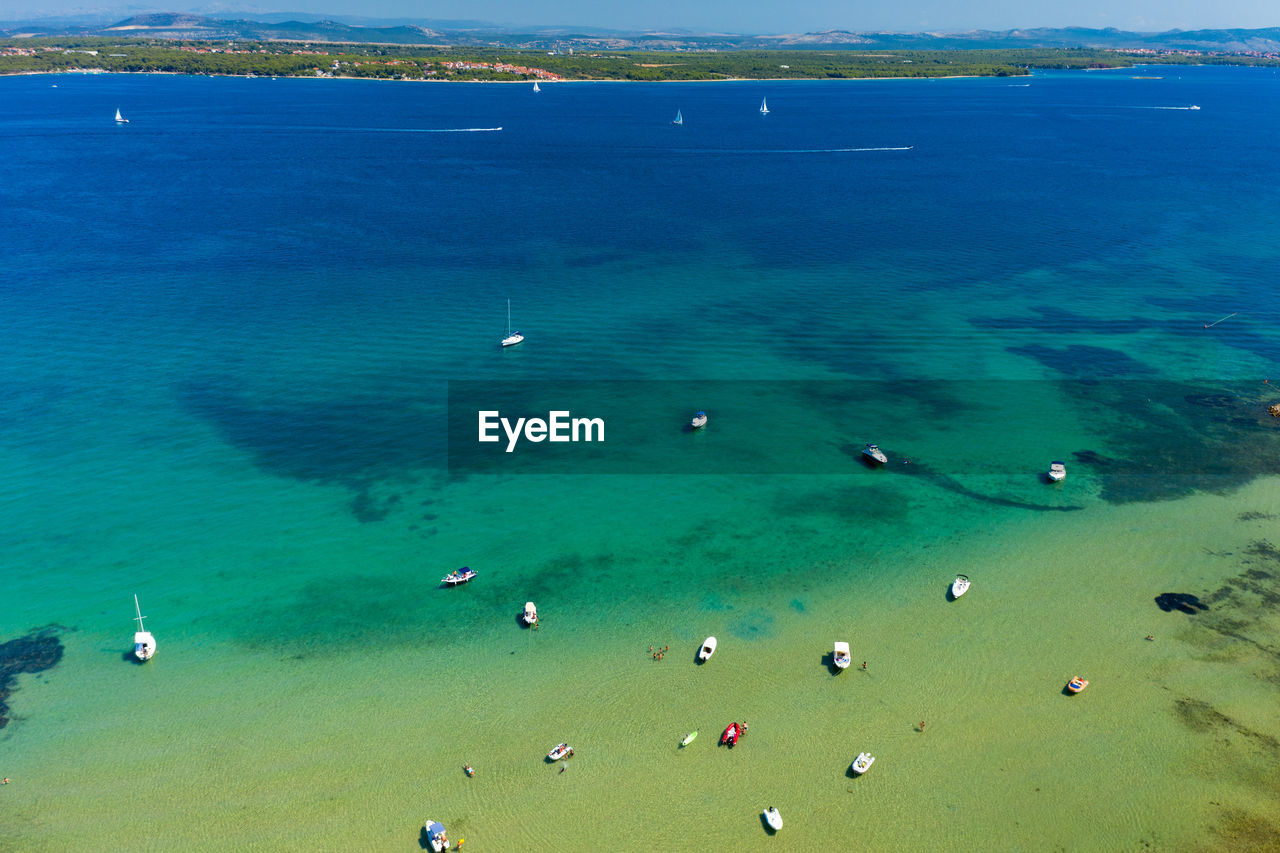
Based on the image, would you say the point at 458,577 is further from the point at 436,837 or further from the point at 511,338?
the point at 511,338

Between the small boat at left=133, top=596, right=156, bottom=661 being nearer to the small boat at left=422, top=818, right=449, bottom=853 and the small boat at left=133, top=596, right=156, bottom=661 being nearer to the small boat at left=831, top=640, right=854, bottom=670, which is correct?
the small boat at left=422, top=818, right=449, bottom=853

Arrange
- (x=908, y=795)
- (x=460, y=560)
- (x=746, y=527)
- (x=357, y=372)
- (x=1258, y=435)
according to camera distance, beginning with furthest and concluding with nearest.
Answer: (x=357, y=372) → (x=1258, y=435) → (x=746, y=527) → (x=460, y=560) → (x=908, y=795)

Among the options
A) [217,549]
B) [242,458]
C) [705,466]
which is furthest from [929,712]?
[242,458]

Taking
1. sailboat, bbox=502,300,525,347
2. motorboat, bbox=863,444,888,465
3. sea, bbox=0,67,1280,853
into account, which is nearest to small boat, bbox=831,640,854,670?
sea, bbox=0,67,1280,853

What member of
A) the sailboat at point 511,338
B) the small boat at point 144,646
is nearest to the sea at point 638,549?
the small boat at point 144,646

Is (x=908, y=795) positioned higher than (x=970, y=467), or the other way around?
(x=970, y=467)

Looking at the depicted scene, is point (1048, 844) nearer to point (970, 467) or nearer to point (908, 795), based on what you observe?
point (908, 795)
